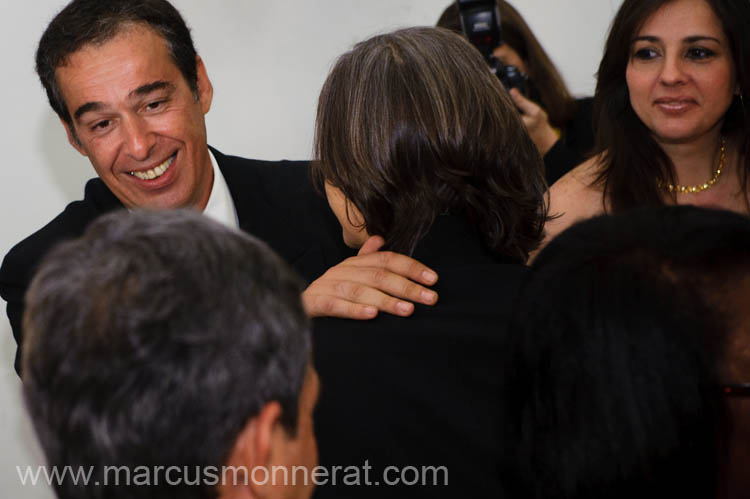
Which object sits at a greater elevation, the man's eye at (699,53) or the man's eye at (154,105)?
the man's eye at (154,105)

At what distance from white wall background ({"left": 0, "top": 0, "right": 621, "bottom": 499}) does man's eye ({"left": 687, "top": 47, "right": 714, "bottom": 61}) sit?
41.1 inches

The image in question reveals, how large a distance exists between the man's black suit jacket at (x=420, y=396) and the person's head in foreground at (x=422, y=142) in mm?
159

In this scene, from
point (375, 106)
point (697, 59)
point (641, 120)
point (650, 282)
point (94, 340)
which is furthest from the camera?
point (641, 120)

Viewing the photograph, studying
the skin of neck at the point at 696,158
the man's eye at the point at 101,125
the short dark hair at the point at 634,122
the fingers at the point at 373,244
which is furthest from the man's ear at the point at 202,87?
the skin of neck at the point at 696,158

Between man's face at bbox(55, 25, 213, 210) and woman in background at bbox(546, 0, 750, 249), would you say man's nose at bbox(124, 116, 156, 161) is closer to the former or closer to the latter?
man's face at bbox(55, 25, 213, 210)

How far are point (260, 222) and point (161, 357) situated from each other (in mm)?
1312

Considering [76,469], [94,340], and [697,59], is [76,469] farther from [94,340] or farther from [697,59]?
[697,59]

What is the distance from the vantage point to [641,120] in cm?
210

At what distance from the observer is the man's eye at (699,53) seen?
1.95m

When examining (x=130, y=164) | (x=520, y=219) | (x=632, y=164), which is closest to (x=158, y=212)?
(x=520, y=219)

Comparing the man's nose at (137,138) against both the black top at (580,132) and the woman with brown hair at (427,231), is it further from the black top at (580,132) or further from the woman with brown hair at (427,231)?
the black top at (580,132)

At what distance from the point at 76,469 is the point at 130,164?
3.94 feet

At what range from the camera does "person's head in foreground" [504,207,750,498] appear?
0.71m

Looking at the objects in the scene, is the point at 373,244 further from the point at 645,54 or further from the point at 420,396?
the point at 645,54
